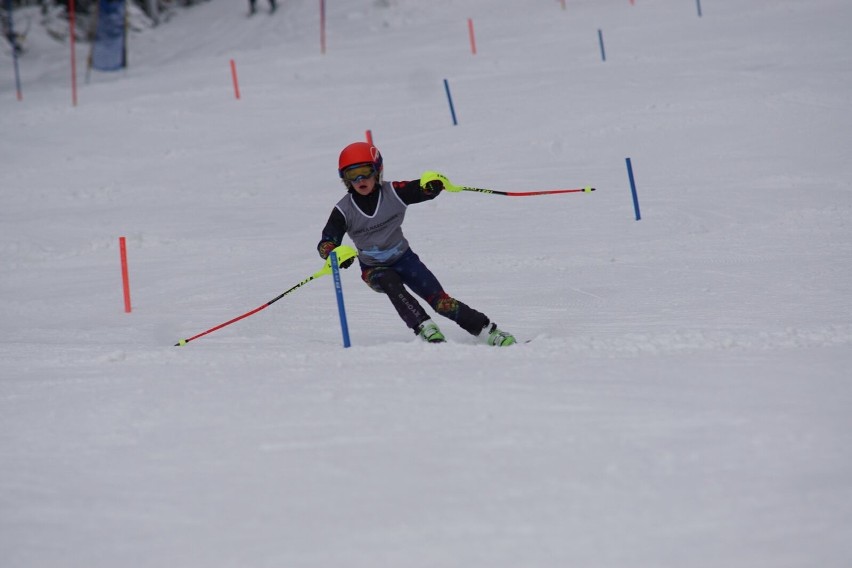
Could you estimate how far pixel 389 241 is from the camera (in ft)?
22.6

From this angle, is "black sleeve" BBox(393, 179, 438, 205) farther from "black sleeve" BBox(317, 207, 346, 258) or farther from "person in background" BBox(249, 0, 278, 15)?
"person in background" BBox(249, 0, 278, 15)

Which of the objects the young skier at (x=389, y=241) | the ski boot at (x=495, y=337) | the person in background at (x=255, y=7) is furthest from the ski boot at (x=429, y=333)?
the person in background at (x=255, y=7)

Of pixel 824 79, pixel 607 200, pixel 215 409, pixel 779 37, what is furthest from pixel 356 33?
pixel 215 409

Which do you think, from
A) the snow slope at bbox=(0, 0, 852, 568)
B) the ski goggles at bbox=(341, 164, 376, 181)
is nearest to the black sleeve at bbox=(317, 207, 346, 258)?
the ski goggles at bbox=(341, 164, 376, 181)

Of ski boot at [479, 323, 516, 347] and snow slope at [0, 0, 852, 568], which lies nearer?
snow slope at [0, 0, 852, 568]

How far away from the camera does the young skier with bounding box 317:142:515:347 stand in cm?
657

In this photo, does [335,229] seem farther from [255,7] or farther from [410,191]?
[255,7]

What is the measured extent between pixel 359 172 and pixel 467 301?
2.54 m

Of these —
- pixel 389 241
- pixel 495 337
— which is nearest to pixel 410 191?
pixel 389 241

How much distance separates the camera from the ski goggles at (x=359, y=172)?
6551 millimetres

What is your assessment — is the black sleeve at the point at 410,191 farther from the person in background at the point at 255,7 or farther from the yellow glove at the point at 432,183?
the person in background at the point at 255,7

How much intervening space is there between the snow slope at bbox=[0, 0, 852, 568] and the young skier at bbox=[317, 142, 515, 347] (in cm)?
35

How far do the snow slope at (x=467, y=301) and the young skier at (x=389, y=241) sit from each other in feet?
1.16

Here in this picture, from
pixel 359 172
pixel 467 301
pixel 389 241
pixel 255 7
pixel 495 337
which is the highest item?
pixel 255 7
